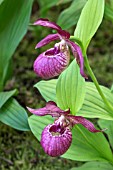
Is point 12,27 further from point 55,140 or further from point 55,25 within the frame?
point 55,140

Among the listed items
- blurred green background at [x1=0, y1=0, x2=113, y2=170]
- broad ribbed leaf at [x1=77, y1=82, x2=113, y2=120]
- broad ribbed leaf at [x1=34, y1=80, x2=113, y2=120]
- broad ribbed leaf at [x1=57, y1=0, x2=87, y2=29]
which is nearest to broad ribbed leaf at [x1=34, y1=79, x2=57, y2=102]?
broad ribbed leaf at [x1=34, y1=80, x2=113, y2=120]

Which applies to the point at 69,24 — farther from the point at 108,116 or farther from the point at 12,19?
the point at 108,116

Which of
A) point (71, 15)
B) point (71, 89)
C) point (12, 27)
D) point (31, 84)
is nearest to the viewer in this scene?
point (71, 89)

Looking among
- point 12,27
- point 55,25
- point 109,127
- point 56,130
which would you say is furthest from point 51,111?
point 12,27

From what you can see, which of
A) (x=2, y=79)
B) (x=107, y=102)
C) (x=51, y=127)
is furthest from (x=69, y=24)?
(x=51, y=127)

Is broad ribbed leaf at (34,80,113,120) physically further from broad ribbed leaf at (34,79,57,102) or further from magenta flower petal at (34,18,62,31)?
magenta flower petal at (34,18,62,31)

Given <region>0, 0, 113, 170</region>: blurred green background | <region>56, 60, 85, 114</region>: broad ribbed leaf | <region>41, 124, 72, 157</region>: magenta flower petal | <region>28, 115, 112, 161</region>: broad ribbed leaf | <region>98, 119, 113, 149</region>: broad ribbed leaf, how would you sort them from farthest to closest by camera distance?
<region>0, 0, 113, 170</region>: blurred green background → <region>98, 119, 113, 149</region>: broad ribbed leaf → <region>28, 115, 112, 161</region>: broad ribbed leaf → <region>56, 60, 85, 114</region>: broad ribbed leaf → <region>41, 124, 72, 157</region>: magenta flower petal
